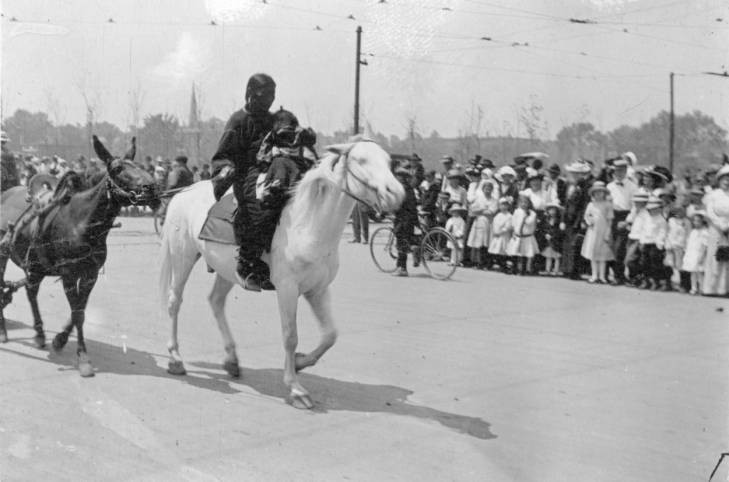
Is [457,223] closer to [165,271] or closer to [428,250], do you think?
[428,250]

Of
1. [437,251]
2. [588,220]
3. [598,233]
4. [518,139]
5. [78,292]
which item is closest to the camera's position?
[78,292]

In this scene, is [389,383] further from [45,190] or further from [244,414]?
[45,190]

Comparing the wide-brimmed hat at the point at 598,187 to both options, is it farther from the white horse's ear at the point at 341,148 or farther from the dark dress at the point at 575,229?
the white horse's ear at the point at 341,148

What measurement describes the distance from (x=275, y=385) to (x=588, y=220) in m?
9.59

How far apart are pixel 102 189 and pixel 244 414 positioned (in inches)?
109

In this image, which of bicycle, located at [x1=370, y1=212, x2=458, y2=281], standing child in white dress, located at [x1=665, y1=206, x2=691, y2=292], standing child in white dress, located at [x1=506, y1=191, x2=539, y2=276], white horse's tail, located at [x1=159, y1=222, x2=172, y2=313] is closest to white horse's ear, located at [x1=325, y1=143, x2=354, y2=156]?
white horse's tail, located at [x1=159, y1=222, x2=172, y2=313]

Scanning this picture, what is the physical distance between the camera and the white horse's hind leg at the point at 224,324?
7359 millimetres

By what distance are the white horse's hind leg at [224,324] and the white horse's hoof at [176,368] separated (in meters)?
0.37

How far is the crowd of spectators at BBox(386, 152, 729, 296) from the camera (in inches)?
544

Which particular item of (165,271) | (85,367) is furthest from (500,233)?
(85,367)

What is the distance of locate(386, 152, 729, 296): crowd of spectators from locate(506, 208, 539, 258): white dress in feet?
0.06

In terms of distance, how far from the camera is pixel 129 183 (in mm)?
7520

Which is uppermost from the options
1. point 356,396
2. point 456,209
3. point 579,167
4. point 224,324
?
point 579,167

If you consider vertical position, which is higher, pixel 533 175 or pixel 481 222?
pixel 533 175
